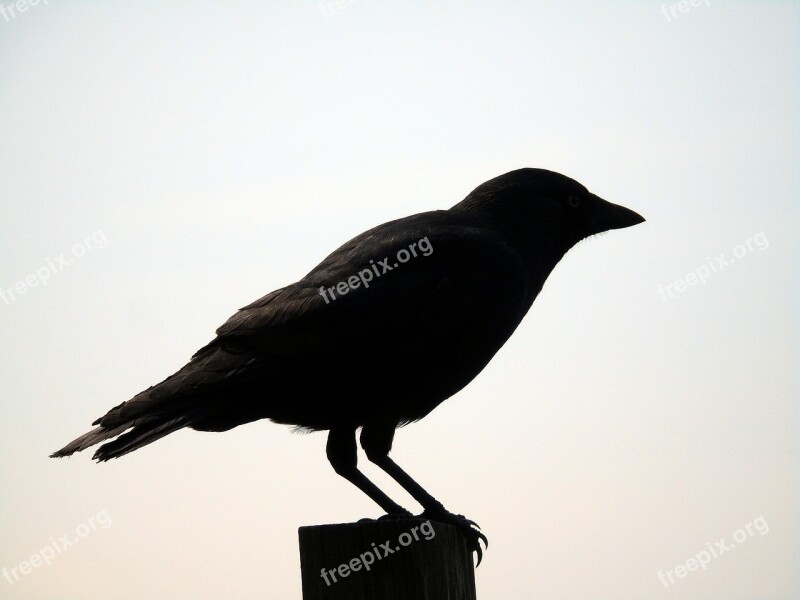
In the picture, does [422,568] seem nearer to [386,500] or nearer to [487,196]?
[386,500]

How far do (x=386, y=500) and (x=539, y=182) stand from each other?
2014 millimetres

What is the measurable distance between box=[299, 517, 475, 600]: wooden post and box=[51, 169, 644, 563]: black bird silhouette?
39.4 inches

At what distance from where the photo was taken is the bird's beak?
561 cm

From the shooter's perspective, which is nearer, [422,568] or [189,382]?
[422,568]

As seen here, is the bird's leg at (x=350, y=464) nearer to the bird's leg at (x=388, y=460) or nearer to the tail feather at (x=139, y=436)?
the bird's leg at (x=388, y=460)

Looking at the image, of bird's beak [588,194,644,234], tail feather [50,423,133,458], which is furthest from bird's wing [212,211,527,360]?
bird's beak [588,194,644,234]

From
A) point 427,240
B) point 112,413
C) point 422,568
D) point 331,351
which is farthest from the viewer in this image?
point 427,240

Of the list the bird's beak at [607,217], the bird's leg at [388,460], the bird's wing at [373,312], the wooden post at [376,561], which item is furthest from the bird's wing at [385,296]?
the wooden post at [376,561]

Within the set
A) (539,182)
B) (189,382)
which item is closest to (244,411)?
(189,382)

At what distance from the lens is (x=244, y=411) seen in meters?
4.43

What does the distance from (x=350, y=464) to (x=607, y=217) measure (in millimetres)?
2174

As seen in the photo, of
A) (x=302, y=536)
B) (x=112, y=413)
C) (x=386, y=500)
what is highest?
(x=112, y=413)

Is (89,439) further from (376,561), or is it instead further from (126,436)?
(376,561)

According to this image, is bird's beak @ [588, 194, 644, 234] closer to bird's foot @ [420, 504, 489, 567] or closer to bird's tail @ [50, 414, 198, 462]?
bird's foot @ [420, 504, 489, 567]
